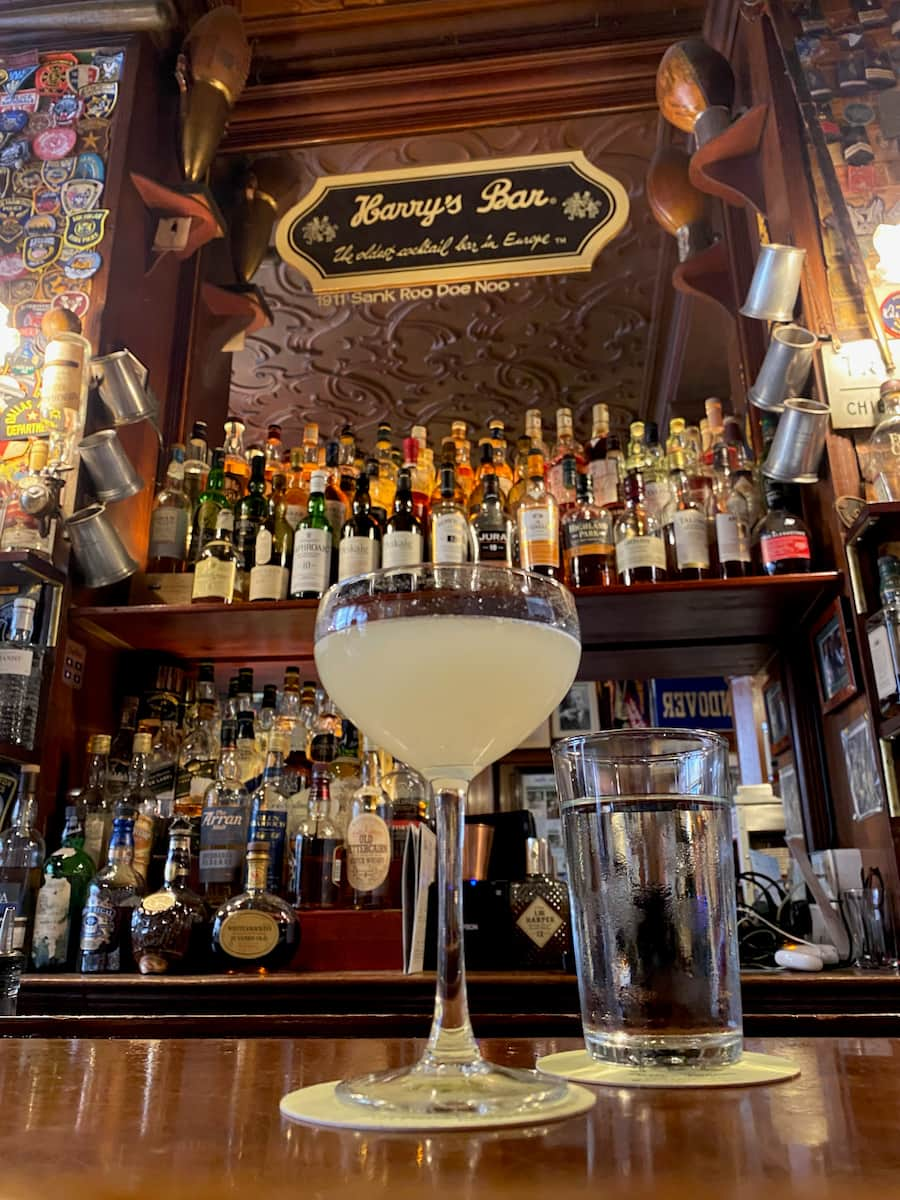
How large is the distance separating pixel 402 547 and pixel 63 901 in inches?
40.1

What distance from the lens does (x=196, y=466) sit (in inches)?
98.5

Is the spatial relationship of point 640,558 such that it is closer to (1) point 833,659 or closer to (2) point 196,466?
(1) point 833,659

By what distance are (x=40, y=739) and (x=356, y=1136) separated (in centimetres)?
183

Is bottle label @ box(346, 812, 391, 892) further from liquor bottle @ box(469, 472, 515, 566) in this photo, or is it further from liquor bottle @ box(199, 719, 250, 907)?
liquor bottle @ box(469, 472, 515, 566)

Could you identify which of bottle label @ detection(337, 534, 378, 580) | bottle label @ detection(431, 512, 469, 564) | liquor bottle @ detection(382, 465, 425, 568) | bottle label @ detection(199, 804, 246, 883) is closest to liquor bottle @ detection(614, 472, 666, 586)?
bottle label @ detection(431, 512, 469, 564)

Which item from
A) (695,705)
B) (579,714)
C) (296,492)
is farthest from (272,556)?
(695,705)

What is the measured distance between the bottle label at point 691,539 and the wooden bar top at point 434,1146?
161cm

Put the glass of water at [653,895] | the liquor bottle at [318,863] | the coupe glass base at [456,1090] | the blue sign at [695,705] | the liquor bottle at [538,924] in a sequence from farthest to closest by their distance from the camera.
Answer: the blue sign at [695,705] → the liquor bottle at [318,863] → the liquor bottle at [538,924] → the glass of water at [653,895] → the coupe glass base at [456,1090]

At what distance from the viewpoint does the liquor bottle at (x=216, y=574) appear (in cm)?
213

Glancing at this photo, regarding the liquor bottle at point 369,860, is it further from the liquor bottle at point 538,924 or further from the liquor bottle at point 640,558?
the liquor bottle at point 640,558

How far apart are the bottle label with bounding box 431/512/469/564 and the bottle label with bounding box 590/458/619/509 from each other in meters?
0.48

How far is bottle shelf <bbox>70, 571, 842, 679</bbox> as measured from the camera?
1972 mm

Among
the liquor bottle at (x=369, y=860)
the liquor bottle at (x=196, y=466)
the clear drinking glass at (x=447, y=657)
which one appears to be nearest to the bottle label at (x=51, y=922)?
the liquor bottle at (x=369, y=860)

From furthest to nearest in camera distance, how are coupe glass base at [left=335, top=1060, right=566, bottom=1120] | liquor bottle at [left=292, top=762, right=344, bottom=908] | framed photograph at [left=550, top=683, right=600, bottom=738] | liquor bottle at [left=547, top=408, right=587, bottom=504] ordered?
1. framed photograph at [left=550, top=683, right=600, bottom=738]
2. liquor bottle at [left=547, top=408, right=587, bottom=504]
3. liquor bottle at [left=292, top=762, right=344, bottom=908]
4. coupe glass base at [left=335, top=1060, right=566, bottom=1120]
